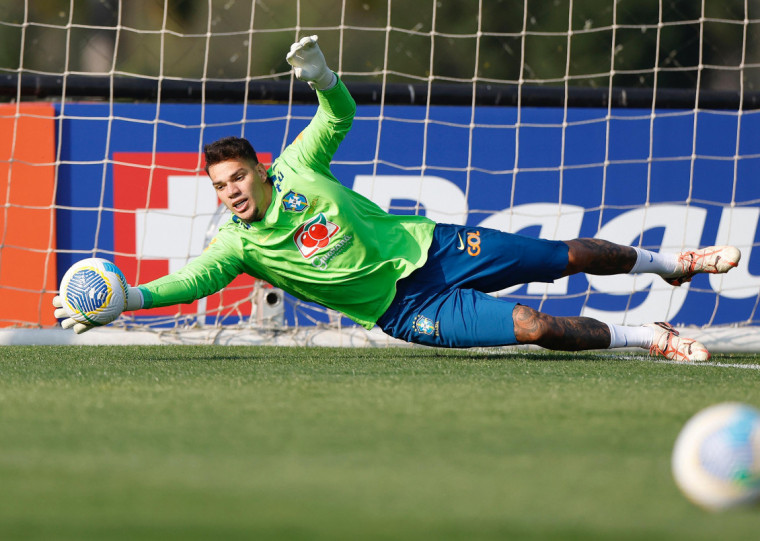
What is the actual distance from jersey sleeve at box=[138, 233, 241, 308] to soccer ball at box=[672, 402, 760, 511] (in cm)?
260

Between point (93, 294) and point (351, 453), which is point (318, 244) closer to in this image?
point (93, 294)

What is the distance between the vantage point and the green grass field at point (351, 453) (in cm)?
172

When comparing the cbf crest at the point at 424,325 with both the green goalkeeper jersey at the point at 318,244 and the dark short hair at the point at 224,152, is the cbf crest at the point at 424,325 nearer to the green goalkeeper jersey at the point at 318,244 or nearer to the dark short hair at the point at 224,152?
the green goalkeeper jersey at the point at 318,244

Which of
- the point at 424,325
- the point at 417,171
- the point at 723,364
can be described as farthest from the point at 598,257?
the point at 417,171

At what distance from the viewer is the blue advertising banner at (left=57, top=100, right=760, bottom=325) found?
19.5 feet

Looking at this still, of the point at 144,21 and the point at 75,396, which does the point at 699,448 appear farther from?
the point at 144,21

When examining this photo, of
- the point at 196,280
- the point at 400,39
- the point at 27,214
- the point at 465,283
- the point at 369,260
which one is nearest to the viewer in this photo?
the point at 196,280

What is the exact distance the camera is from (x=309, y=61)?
410 cm

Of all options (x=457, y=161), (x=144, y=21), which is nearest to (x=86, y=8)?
(x=144, y=21)

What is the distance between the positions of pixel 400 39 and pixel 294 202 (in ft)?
24.9

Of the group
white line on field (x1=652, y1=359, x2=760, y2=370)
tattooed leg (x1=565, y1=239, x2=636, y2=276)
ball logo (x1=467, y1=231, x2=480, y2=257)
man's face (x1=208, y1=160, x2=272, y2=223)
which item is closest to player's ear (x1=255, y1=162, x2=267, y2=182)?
man's face (x1=208, y1=160, x2=272, y2=223)

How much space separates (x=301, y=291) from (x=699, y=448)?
270 cm

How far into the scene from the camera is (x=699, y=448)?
185 centimetres

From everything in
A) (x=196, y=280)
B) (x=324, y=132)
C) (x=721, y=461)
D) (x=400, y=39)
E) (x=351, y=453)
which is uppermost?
(x=400, y=39)
